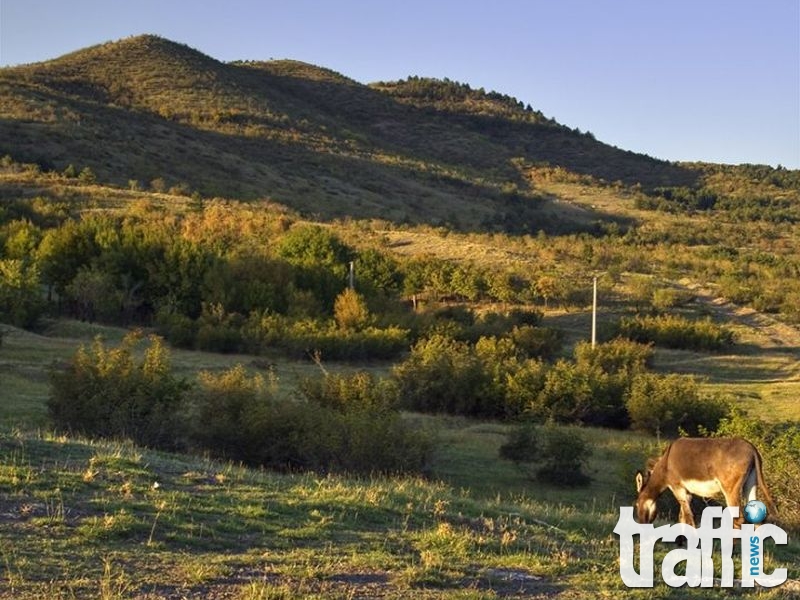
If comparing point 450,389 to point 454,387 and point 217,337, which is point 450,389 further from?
point 217,337

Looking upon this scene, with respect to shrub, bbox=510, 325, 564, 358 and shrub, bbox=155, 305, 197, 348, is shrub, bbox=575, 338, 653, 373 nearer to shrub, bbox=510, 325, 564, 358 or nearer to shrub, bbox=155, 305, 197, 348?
shrub, bbox=510, 325, 564, 358

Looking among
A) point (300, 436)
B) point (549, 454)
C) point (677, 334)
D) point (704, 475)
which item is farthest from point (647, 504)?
point (677, 334)

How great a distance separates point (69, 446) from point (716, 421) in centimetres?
1650

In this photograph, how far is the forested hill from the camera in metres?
74.5

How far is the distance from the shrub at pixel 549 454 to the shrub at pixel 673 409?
4.87 metres

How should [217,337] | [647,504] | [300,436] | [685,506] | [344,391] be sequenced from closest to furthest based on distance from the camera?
[685,506], [647,504], [300,436], [344,391], [217,337]

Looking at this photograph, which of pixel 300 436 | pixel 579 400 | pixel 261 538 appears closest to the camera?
pixel 261 538

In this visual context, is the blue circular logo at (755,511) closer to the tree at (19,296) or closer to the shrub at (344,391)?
the shrub at (344,391)

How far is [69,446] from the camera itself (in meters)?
11.0

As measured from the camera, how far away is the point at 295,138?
93875 mm

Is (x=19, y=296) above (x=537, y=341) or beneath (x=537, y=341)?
above

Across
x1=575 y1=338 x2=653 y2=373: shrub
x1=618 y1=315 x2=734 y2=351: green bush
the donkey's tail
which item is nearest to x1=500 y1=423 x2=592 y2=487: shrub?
the donkey's tail

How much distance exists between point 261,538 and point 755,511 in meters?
4.20

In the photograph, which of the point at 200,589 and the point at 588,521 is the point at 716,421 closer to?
the point at 588,521
